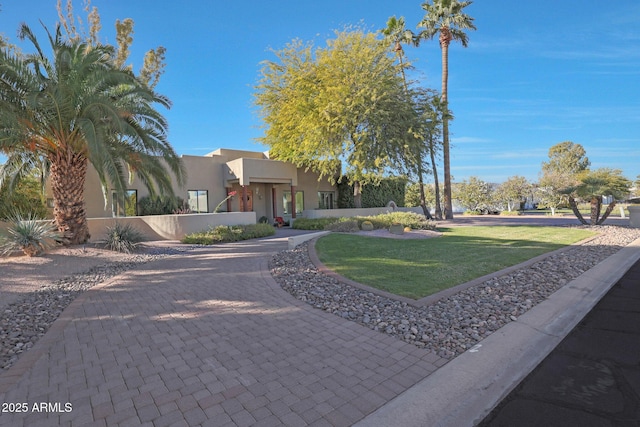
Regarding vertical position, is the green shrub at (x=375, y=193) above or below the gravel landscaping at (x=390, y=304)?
above

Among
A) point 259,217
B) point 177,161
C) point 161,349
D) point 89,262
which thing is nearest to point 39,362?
point 161,349

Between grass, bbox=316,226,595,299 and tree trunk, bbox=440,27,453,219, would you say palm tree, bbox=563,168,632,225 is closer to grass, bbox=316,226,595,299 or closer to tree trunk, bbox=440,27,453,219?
Result: grass, bbox=316,226,595,299

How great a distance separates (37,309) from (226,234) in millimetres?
8432

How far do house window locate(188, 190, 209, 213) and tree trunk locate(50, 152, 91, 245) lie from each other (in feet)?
27.1

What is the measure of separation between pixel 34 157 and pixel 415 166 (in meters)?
20.1

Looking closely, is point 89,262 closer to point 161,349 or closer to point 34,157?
point 34,157

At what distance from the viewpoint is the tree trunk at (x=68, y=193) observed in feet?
35.9

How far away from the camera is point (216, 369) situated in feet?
11.1

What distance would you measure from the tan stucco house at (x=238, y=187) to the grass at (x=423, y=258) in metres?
10.3

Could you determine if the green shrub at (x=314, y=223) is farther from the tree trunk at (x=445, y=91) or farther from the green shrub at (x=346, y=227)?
the tree trunk at (x=445, y=91)

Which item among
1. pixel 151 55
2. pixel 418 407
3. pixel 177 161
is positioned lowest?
pixel 418 407

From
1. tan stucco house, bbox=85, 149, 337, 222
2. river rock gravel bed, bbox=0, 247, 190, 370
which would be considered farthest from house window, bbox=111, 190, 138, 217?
river rock gravel bed, bbox=0, 247, 190, 370

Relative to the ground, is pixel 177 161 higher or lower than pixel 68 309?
higher

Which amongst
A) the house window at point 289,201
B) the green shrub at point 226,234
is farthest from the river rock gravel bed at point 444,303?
the house window at point 289,201
